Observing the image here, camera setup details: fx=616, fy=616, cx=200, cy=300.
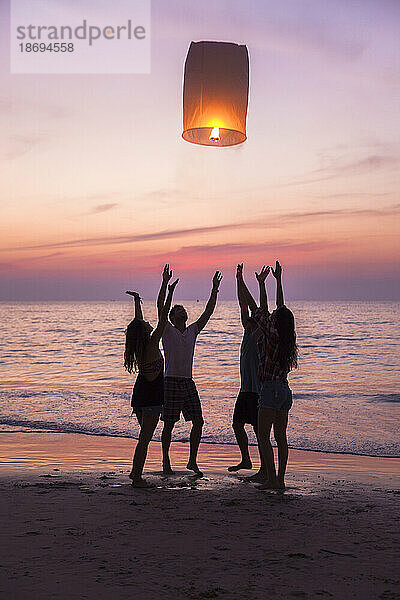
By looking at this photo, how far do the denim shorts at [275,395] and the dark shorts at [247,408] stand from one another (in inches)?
31.9

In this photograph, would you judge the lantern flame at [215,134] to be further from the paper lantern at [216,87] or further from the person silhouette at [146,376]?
the person silhouette at [146,376]

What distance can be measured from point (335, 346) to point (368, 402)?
799 inches

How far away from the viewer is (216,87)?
14.9ft

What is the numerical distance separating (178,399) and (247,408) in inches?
30.6

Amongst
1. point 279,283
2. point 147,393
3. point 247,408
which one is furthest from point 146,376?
point 279,283

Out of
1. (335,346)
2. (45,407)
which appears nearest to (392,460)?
(45,407)

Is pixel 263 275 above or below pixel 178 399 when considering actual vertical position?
above

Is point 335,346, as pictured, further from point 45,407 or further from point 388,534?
point 388,534

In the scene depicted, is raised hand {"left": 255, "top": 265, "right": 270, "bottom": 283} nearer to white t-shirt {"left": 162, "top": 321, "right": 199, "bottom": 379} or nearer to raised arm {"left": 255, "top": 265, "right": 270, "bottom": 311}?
raised arm {"left": 255, "top": 265, "right": 270, "bottom": 311}

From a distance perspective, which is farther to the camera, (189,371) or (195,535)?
(189,371)

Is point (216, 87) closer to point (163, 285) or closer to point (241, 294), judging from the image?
point (163, 285)

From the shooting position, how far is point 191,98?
4.66 metres

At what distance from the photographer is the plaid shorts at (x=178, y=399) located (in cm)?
687

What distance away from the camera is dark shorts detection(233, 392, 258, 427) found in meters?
6.84
